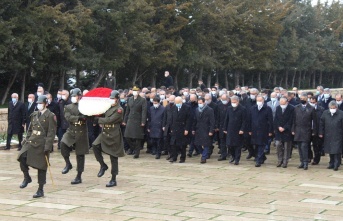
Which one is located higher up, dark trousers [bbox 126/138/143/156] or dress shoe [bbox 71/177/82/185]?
dark trousers [bbox 126/138/143/156]

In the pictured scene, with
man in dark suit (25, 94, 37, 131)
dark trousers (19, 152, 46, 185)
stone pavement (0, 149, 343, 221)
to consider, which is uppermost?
man in dark suit (25, 94, 37, 131)

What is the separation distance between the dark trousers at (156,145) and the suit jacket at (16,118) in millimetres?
3938

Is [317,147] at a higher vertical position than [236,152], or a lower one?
higher

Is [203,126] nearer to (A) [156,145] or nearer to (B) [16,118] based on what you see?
(A) [156,145]

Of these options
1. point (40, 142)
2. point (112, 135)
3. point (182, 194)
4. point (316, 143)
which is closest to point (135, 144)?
point (316, 143)

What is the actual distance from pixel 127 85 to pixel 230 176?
25.3 m

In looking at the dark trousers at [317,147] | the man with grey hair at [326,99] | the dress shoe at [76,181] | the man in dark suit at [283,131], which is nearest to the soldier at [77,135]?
the dress shoe at [76,181]

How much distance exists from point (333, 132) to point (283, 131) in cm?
121

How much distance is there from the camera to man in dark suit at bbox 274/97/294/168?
56.4 feet

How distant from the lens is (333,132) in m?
17.0

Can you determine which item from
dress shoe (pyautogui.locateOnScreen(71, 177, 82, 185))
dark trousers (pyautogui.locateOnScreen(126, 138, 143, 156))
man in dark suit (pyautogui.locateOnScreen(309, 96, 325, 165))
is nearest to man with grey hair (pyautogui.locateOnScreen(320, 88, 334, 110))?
man in dark suit (pyautogui.locateOnScreen(309, 96, 325, 165))

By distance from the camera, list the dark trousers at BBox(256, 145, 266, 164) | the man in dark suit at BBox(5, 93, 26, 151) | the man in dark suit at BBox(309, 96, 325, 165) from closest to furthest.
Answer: the dark trousers at BBox(256, 145, 266, 164), the man in dark suit at BBox(309, 96, 325, 165), the man in dark suit at BBox(5, 93, 26, 151)

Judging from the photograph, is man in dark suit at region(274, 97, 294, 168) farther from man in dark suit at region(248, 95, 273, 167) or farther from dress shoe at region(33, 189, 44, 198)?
dress shoe at region(33, 189, 44, 198)

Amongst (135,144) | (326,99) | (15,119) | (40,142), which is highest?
(326,99)
